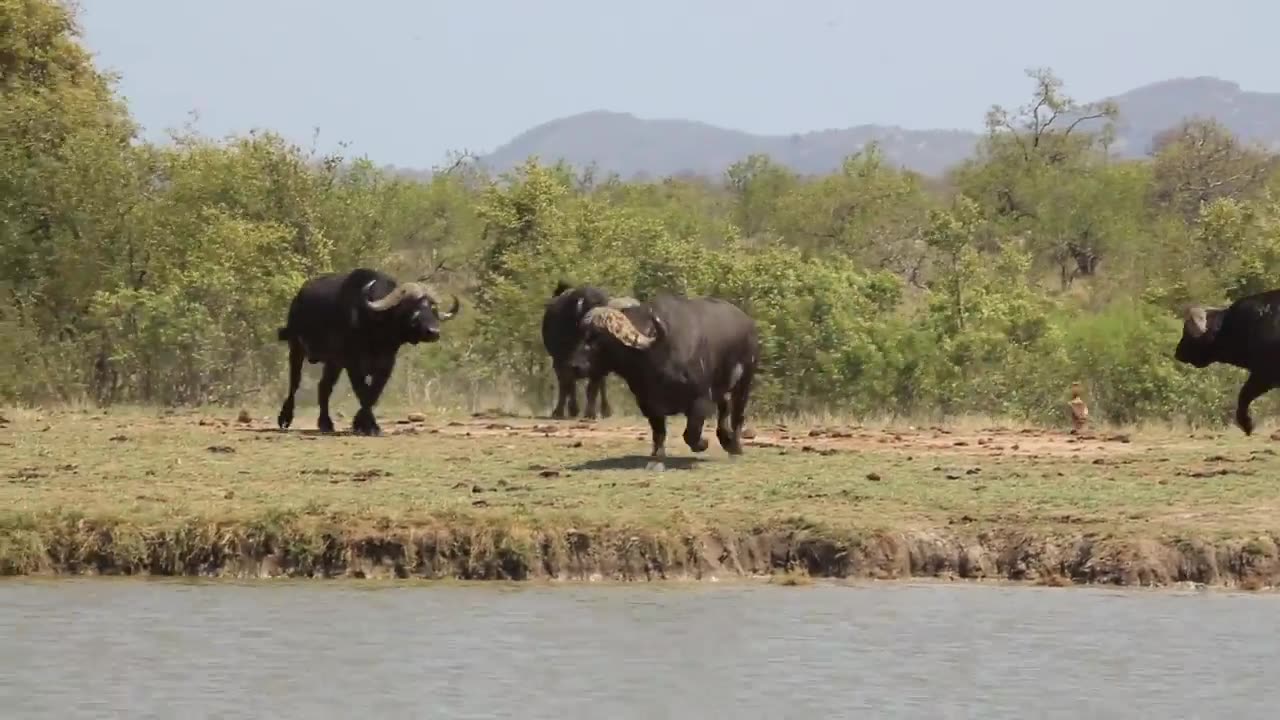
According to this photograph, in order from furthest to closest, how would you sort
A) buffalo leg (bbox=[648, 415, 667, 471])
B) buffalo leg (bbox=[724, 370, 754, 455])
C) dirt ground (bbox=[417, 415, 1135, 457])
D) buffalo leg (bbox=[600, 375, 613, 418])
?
buffalo leg (bbox=[600, 375, 613, 418])
dirt ground (bbox=[417, 415, 1135, 457])
buffalo leg (bbox=[724, 370, 754, 455])
buffalo leg (bbox=[648, 415, 667, 471])

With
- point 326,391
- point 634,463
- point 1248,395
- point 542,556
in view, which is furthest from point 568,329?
point 542,556

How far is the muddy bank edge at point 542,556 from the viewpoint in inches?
656

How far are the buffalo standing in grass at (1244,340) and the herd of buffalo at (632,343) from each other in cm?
2

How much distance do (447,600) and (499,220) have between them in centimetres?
2023

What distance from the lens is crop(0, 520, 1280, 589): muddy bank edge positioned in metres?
16.7

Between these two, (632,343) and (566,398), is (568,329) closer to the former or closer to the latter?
(566,398)

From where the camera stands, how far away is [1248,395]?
24.5 metres

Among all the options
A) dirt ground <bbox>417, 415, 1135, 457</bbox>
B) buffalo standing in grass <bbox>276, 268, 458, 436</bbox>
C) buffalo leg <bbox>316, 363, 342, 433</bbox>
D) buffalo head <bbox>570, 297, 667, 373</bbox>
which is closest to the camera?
buffalo head <bbox>570, 297, 667, 373</bbox>

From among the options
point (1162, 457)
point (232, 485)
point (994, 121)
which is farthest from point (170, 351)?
point (994, 121)

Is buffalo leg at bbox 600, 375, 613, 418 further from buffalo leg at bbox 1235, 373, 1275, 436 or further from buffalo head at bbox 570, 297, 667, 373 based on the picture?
buffalo head at bbox 570, 297, 667, 373

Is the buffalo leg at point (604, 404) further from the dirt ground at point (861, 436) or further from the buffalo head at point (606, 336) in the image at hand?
the buffalo head at point (606, 336)

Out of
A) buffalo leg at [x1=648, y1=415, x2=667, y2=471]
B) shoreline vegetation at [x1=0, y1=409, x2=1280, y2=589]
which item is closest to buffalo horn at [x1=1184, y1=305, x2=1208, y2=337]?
shoreline vegetation at [x1=0, y1=409, x2=1280, y2=589]

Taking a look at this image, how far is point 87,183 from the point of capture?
33.1m

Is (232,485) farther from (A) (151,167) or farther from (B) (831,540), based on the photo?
(A) (151,167)
